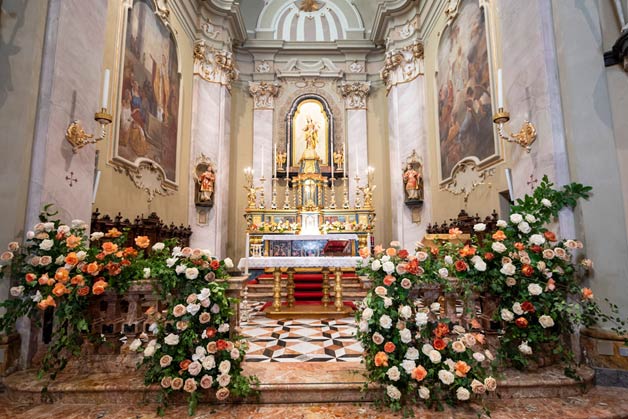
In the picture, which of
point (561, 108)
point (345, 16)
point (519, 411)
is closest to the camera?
point (519, 411)

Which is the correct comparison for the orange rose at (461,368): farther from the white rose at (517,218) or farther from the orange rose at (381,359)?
the white rose at (517,218)

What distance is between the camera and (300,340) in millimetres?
4273

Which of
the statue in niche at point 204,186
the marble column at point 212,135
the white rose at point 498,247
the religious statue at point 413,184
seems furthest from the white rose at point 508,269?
A: the statue in niche at point 204,186

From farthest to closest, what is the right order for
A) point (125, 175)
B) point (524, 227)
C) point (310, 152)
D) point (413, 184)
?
point (310, 152)
point (413, 184)
point (125, 175)
point (524, 227)

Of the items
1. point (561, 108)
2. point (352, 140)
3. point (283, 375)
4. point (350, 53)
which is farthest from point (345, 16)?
point (283, 375)

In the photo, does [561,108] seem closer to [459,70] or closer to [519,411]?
[519,411]

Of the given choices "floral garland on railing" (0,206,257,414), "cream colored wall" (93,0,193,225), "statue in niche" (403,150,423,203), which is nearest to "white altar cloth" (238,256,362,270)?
"floral garland on railing" (0,206,257,414)

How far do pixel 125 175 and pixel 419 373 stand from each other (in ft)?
20.6

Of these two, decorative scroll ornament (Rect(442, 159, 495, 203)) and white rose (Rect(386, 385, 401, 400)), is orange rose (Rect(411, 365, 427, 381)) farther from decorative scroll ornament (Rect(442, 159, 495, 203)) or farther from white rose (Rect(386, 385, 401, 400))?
decorative scroll ornament (Rect(442, 159, 495, 203))

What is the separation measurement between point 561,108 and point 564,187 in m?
0.86

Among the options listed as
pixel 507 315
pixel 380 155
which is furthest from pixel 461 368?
pixel 380 155

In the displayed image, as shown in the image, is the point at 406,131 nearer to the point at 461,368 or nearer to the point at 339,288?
the point at 339,288

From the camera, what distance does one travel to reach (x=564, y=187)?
3137 mm

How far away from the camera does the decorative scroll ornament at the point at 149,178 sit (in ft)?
21.9
